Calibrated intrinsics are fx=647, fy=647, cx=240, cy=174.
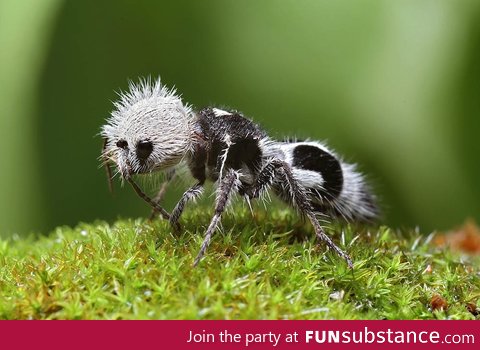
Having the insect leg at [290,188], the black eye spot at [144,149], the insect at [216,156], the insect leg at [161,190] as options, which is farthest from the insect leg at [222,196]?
the insect leg at [161,190]

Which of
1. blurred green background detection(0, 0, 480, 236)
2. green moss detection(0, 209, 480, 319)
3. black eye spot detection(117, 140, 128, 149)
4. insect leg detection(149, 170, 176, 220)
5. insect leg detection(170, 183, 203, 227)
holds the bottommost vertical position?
green moss detection(0, 209, 480, 319)

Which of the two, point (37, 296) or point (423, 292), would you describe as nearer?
point (37, 296)

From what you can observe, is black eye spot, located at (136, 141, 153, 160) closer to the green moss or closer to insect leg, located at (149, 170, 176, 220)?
the green moss

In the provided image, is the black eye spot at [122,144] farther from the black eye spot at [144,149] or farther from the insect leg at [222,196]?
the insect leg at [222,196]

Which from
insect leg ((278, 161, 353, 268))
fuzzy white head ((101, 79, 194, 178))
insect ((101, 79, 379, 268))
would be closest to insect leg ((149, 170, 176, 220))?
insect ((101, 79, 379, 268))

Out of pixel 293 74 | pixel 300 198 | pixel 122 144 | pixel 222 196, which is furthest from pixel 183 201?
pixel 293 74
